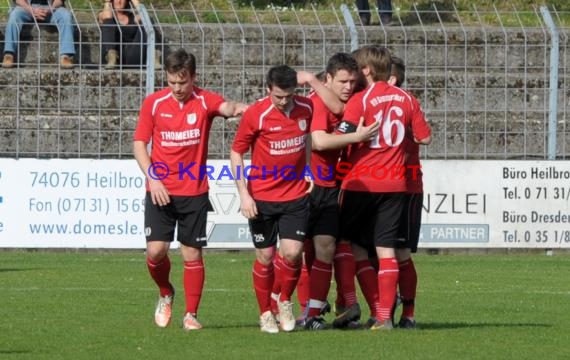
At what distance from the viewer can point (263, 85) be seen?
20.4 metres

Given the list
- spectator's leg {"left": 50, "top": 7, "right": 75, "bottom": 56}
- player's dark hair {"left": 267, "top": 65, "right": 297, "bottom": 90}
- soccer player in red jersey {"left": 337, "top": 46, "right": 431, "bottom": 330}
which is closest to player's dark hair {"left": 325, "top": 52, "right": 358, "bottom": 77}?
soccer player in red jersey {"left": 337, "top": 46, "right": 431, "bottom": 330}

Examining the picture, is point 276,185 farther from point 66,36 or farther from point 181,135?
point 66,36

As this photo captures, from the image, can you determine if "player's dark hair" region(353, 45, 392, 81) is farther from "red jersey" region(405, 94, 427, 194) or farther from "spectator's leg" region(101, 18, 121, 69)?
"spectator's leg" region(101, 18, 121, 69)

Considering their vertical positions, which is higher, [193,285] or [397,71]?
[397,71]

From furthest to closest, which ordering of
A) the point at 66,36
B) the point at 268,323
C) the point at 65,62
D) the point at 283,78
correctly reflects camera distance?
the point at 66,36 → the point at 65,62 → the point at 268,323 → the point at 283,78

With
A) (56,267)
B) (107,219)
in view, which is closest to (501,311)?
(56,267)

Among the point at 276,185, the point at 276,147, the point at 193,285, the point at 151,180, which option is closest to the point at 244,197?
the point at 276,185

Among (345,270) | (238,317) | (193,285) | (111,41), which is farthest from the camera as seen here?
(111,41)

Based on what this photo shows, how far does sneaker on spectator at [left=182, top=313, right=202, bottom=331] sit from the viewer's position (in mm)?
10289

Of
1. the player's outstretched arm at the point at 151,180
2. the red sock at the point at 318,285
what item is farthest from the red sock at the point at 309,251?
the player's outstretched arm at the point at 151,180

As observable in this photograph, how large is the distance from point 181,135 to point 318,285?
1477 millimetres

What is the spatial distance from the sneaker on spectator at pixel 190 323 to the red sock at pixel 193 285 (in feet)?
0.14

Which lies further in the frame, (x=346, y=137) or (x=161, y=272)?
(x=161, y=272)

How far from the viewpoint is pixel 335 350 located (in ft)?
30.2
